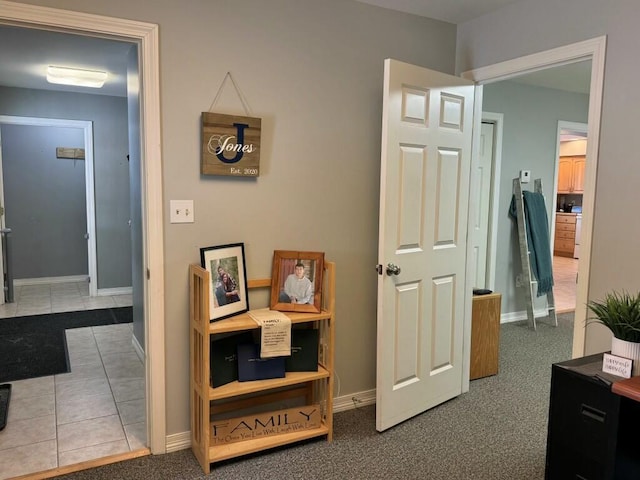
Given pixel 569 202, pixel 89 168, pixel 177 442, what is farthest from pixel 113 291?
pixel 569 202

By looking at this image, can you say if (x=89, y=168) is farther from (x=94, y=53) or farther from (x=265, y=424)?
(x=265, y=424)

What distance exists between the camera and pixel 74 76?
15.3 feet

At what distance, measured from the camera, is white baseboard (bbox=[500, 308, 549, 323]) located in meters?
4.94

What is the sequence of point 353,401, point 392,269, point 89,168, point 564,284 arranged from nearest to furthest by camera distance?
point 392,269 < point 353,401 < point 89,168 < point 564,284

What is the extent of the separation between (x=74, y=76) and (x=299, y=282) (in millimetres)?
3531

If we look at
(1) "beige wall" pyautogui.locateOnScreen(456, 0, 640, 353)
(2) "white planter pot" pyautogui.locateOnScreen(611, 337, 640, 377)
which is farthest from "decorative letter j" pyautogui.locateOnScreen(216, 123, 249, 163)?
(2) "white planter pot" pyautogui.locateOnScreen(611, 337, 640, 377)

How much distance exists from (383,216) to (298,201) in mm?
468

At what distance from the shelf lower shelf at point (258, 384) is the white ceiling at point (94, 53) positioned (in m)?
2.00

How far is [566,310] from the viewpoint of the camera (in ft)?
18.0

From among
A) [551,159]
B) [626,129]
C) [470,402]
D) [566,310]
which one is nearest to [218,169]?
[626,129]

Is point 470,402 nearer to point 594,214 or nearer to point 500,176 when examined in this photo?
point 594,214

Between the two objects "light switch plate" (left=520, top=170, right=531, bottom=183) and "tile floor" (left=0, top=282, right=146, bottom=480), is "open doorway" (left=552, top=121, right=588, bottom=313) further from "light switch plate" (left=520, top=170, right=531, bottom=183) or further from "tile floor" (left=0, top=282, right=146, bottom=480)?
"tile floor" (left=0, top=282, right=146, bottom=480)

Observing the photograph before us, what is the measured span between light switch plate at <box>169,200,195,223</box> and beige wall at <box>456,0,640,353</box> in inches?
75.6

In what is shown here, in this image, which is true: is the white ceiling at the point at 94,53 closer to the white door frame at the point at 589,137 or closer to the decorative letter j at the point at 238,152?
the white door frame at the point at 589,137
